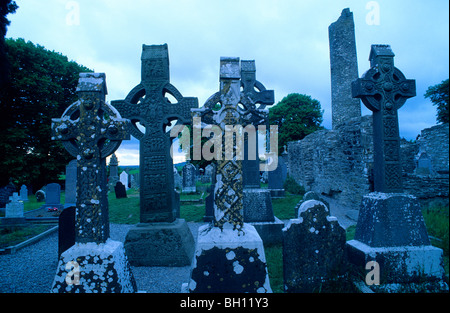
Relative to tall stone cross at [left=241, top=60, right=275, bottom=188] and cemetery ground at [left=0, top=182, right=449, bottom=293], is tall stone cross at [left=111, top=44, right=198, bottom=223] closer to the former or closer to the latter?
cemetery ground at [left=0, top=182, right=449, bottom=293]

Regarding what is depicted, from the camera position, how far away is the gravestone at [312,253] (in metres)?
3.32

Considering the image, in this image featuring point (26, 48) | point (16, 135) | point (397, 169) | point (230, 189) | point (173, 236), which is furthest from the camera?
point (26, 48)

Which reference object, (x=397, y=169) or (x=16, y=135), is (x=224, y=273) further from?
(x=16, y=135)

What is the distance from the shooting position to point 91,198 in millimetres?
2709

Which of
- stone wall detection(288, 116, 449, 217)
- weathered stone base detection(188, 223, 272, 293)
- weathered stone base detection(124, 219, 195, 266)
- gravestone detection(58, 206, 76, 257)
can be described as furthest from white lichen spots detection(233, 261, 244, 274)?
stone wall detection(288, 116, 449, 217)

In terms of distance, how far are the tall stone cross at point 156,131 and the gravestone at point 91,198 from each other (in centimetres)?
214

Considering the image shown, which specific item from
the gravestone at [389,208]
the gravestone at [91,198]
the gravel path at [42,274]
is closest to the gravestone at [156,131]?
the gravel path at [42,274]

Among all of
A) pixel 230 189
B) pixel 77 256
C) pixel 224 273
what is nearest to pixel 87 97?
pixel 77 256

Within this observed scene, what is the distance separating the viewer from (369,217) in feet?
11.6

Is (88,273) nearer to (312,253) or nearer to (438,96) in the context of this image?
(312,253)

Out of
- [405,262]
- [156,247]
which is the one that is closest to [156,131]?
[156,247]

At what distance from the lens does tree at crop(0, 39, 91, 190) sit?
17.5 meters

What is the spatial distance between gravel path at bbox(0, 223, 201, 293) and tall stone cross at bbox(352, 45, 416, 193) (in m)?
3.60

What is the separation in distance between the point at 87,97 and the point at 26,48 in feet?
73.3
